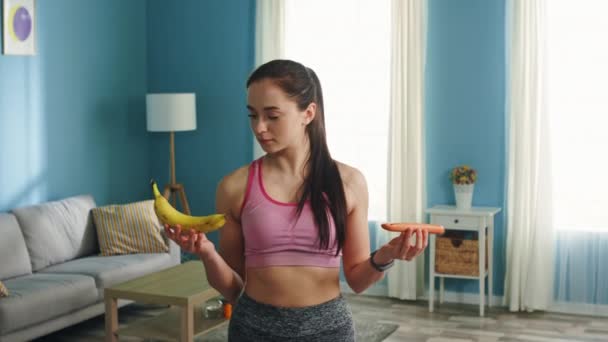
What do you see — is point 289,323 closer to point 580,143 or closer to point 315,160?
point 315,160

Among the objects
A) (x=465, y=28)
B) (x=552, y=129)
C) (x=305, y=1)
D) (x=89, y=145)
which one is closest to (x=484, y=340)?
(x=552, y=129)

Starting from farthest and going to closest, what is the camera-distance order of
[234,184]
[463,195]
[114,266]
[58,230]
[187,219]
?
[463,195] → [58,230] → [114,266] → [187,219] → [234,184]

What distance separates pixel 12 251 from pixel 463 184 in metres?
2.92

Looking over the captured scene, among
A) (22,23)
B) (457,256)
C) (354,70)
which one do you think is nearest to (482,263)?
(457,256)

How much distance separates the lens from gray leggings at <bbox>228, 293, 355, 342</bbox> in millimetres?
1687

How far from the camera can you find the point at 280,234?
170 centimetres

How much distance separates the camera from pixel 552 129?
5.36m

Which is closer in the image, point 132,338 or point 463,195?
point 132,338

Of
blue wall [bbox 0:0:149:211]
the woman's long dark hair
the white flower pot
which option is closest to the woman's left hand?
the woman's long dark hair

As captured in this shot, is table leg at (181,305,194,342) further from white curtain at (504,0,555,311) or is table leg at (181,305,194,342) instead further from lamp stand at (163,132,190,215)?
white curtain at (504,0,555,311)

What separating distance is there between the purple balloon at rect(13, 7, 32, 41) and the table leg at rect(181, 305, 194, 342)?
7.73 ft

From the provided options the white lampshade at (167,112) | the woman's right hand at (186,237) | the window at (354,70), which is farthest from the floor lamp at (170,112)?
the woman's right hand at (186,237)

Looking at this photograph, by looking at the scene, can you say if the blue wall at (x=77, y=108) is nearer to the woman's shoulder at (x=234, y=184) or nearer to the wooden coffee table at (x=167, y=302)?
the wooden coffee table at (x=167, y=302)

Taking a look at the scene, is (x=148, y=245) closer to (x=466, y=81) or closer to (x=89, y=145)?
(x=89, y=145)
